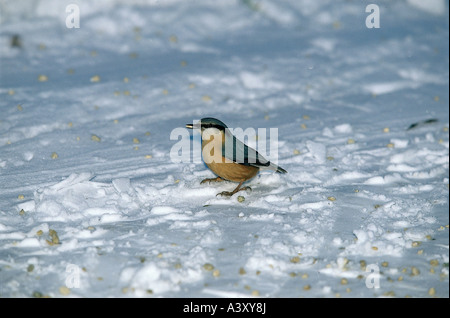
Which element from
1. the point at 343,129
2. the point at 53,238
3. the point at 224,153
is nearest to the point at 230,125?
the point at 343,129

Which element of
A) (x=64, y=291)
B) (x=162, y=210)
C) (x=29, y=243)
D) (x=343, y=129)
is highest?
(x=343, y=129)

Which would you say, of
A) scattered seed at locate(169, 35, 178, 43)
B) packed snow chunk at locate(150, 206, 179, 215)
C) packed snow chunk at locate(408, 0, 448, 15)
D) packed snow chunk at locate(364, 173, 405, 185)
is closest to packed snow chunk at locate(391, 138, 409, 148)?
packed snow chunk at locate(364, 173, 405, 185)

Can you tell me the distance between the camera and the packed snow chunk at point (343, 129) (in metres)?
5.61

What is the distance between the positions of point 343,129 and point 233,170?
1.93 m

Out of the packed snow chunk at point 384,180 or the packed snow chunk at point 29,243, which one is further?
the packed snow chunk at point 384,180

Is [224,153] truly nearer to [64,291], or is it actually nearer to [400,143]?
[64,291]

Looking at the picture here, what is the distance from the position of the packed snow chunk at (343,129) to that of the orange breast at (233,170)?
1669 millimetres

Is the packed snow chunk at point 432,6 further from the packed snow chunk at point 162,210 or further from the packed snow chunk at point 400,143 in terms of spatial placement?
the packed snow chunk at point 162,210

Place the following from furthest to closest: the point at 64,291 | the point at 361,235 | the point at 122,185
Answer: the point at 122,185 < the point at 361,235 < the point at 64,291

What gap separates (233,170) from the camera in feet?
13.5

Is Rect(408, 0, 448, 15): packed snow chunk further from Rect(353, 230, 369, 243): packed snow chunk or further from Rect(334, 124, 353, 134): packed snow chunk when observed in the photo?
Rect(353, 230, 369, 243): packed snow chunk

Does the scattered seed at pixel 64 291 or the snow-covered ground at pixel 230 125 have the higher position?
the snow-covered ground at pixel 230 125

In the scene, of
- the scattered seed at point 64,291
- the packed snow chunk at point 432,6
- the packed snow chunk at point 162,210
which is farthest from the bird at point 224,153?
the packed snow chunk at point 432,6
